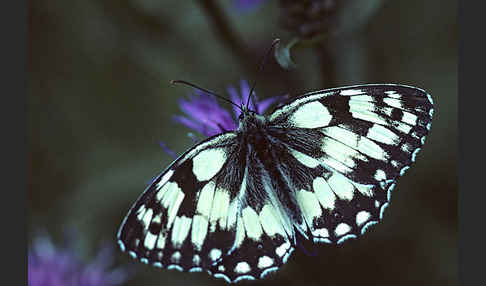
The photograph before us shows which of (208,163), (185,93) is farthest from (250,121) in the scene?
(185,93)

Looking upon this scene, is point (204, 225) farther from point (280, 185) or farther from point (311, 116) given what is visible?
point (311, 116)

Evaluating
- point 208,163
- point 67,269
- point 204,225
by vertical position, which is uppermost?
point 67,269

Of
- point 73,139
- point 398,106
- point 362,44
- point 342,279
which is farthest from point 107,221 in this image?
point 398,106

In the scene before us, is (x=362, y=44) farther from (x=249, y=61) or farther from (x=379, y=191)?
(x=379, y=191)

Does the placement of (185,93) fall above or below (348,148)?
above

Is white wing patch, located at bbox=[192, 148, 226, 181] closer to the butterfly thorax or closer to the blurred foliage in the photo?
the butterfly thorax
